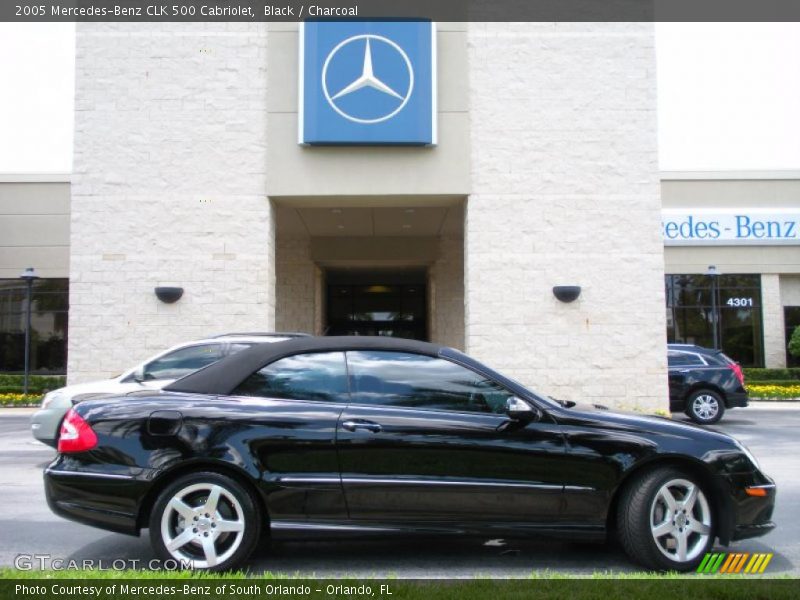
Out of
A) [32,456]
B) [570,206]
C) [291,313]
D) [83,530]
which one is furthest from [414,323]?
[83,530]

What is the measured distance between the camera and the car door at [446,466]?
4590mm

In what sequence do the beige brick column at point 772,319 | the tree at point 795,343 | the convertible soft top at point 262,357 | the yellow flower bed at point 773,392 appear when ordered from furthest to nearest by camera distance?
the beige brick column at point 772,319, the tree at point 795,343, the yellow flower bed at point 773,392, the convertible soft top at point 262,357

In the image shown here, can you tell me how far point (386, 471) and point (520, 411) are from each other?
93 centimetres

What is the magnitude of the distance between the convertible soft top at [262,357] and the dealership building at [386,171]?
859cm

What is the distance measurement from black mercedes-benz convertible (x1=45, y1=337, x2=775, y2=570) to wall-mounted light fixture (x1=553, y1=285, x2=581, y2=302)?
8.72m

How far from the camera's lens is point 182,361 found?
29.9ft

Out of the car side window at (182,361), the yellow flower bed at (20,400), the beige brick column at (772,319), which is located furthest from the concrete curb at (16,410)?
the beige brick column at (772,319)

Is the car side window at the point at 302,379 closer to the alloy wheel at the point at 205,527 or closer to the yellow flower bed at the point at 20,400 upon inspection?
the alloy wheel at the point at 205,527

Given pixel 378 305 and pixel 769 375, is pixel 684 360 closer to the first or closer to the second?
pixel 378 305

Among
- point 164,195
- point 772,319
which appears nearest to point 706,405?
point 164,195

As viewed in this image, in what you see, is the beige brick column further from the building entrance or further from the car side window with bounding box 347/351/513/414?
the car side window with bounding box 347/351/513/414

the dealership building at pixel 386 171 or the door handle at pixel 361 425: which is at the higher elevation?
the dealership building at pixel 386 171

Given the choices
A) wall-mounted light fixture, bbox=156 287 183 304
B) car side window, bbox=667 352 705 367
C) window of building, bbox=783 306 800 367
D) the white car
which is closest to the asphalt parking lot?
the white car

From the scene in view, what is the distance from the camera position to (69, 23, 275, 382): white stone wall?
529 inches
